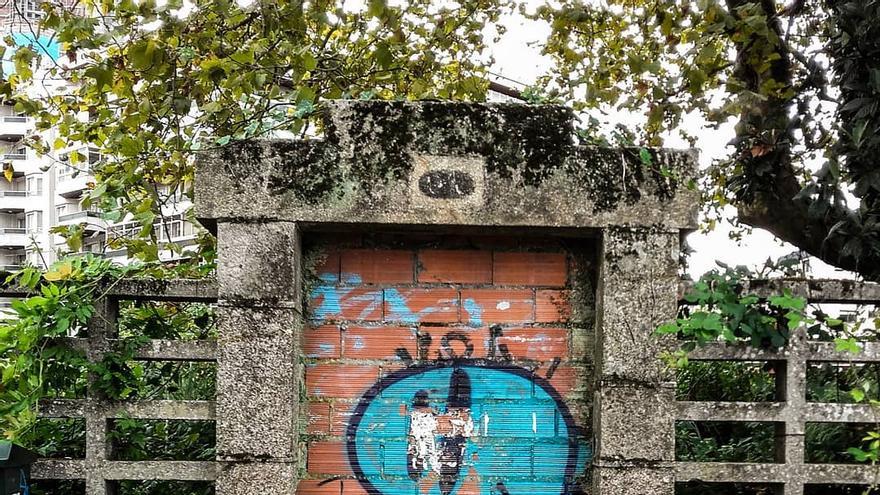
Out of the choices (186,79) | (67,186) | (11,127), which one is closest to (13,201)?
(11,127)

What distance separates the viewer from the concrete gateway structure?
10.3 ft

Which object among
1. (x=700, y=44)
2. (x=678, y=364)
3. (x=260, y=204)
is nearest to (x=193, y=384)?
(x=260, y=204)

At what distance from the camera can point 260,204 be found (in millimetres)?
3158

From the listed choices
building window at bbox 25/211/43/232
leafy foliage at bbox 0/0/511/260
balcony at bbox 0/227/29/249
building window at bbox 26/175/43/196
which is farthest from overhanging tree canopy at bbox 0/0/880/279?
balcony at bbox 0/227/29/249

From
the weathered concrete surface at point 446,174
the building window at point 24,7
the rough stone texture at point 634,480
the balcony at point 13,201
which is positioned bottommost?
the rough stone texture at point 634,480

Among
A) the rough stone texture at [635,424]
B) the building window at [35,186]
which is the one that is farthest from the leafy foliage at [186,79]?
the building window at [35,186]

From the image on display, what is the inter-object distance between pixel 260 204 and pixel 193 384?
5.57 feet

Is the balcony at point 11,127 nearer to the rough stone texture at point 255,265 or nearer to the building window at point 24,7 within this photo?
the building window at point 24,7

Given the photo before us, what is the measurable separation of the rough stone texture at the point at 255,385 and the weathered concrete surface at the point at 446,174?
484mm

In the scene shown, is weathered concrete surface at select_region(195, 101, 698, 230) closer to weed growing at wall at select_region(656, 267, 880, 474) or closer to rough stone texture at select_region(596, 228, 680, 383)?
rough stone texture at select_region(596, 228, 680, 383)

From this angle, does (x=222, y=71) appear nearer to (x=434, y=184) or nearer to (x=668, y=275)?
(x=434, y=184)

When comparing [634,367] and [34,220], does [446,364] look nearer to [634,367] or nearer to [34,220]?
[634,367]

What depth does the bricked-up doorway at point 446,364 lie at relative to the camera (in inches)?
130

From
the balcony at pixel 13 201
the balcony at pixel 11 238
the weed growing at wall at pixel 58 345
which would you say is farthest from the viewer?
the balcony at pixel 13 201
